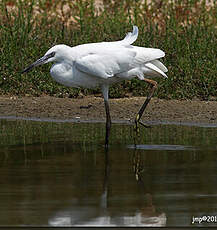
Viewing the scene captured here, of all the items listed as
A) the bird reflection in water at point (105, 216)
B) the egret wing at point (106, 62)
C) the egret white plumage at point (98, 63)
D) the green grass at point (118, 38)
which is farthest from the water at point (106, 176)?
the green grass at point (118, 38)

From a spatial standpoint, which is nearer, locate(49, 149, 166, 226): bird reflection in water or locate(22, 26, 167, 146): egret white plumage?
locate(49, 149, 166, 226): bird reflection in water

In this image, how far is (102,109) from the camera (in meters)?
11.8

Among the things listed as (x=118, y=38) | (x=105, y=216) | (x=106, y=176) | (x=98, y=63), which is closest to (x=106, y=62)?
(x=98, y=63)

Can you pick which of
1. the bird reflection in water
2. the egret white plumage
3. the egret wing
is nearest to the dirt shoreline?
the egret white plumage

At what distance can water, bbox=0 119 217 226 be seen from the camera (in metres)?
5.65

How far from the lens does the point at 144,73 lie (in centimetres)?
979

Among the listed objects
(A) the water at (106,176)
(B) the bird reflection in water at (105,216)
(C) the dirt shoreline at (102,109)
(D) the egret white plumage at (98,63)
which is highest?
(D) the egret white plumage at (98,63)

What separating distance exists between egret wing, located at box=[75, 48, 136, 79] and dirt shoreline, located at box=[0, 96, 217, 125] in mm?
1791

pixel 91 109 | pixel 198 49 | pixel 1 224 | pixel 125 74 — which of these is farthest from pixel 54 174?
pixel 198 49

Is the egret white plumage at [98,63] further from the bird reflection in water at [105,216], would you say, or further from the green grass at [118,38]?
the bird reflection in water at [105,216]

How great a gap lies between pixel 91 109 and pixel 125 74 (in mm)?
2336

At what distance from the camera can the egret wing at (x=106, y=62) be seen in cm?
918

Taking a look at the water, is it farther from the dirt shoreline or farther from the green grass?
the green grass

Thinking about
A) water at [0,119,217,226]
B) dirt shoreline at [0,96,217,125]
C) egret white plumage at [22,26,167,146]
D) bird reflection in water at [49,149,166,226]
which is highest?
egret white plumage at [22,26,167,146]
